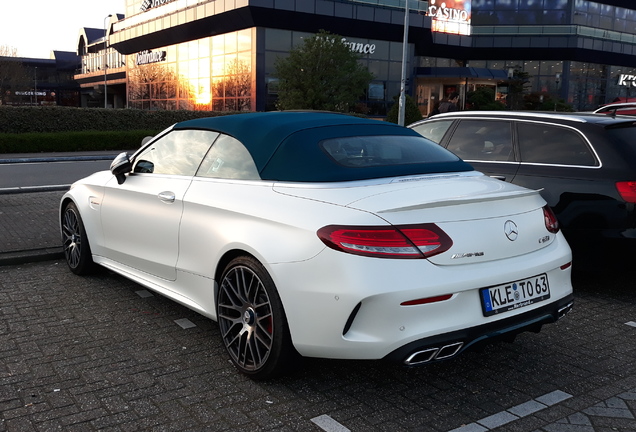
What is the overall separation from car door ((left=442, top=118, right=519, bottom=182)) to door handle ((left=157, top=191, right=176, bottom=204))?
320 centimetres

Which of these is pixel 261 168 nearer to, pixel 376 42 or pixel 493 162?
pixel 493 162

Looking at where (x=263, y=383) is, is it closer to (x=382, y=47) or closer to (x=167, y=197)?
(x=167, y=197)

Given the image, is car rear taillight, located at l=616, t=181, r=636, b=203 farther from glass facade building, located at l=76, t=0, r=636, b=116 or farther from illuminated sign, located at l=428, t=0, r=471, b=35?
illuminated sign, located at l=428, t=0, r=471, b=35

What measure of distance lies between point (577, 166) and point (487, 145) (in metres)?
1.05

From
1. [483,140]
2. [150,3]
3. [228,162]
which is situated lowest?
[228,162]

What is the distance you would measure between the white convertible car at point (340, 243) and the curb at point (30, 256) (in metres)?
2.20

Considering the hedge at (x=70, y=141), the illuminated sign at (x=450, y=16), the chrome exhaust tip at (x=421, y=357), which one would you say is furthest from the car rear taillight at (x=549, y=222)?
the illuminated sign at (x=450, y=16)

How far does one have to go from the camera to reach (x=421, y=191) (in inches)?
142

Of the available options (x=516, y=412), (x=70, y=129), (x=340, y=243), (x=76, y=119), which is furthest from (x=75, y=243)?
(x=76, y=119)

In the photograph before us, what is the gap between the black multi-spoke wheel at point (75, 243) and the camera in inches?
229

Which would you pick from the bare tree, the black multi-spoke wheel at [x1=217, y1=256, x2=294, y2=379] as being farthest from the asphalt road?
the bare tree

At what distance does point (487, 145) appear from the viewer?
257 inches

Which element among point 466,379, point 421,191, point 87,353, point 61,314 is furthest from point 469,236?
point 61,314

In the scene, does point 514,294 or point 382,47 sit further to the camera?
point 382,47
